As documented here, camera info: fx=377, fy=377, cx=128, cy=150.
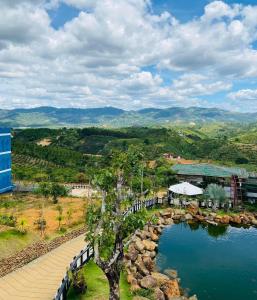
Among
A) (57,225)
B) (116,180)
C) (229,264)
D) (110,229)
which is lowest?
(229,264)

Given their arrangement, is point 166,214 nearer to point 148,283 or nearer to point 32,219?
point 32,219

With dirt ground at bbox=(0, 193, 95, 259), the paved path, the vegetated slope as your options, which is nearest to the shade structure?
dirt ground at bbox=(0, 193, 95, 259)

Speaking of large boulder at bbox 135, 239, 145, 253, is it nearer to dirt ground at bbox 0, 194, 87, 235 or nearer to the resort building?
dirt ground at bbox 0, 194, 87, 235

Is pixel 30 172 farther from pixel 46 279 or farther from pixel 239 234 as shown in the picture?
pixel 46 279

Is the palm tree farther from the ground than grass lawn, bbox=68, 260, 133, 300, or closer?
farther from the ground

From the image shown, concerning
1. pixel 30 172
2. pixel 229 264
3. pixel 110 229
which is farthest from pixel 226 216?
pixel 30 172

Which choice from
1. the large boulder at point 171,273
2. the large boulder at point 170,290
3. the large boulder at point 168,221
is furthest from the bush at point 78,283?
the large boulder at point 168,221
